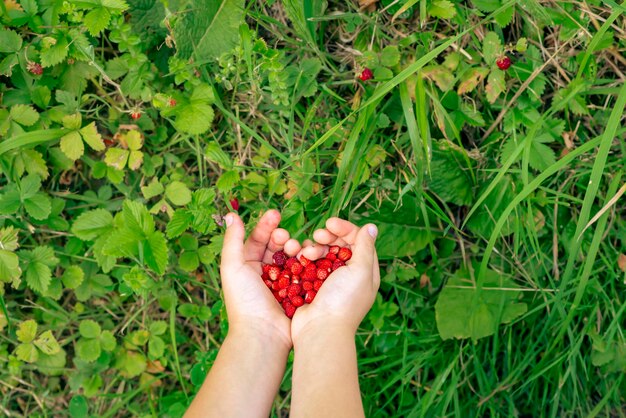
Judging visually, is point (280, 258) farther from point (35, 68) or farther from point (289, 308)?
point (35, 68)

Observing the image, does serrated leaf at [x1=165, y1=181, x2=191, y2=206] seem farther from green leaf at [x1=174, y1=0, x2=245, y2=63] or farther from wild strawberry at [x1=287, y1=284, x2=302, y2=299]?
wild strawberry at [x1=287, y1=284, x2=302, y2=299]

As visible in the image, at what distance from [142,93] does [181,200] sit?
447mm

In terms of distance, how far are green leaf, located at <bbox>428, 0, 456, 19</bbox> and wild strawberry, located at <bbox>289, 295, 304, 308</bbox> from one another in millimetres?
1175

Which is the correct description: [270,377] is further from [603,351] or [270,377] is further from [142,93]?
[603,351]

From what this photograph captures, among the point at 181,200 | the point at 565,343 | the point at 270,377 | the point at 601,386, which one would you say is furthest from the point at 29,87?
the point at 601,386

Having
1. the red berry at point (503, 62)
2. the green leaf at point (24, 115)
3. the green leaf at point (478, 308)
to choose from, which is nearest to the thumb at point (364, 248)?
the green leaf at point (478, 308)

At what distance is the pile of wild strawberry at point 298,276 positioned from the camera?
6.65 ft

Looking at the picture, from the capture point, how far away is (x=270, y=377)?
6.44 ft

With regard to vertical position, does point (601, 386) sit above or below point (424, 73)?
below

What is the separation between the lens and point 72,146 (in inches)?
97.1

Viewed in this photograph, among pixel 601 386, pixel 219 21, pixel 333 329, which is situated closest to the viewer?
pixel 333 329

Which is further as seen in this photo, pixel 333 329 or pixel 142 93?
pixel 142 93

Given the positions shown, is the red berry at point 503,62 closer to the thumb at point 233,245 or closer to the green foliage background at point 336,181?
the green foliage background at point 336,181

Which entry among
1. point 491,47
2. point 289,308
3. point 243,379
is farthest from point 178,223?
point 491,47
